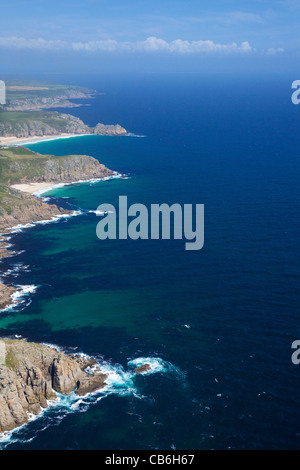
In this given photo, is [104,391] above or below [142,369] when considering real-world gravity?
below

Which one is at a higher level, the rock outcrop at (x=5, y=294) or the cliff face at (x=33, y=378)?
the rock outcrop at (x=5, y=294)

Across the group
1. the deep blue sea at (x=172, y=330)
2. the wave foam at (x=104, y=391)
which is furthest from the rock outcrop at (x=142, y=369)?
the deep blue sea at (x=172, y=330)

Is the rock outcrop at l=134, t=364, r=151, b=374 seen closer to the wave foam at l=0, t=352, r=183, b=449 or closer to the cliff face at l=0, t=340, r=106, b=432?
the wave foam at l=0, t=352, r=183, b=449

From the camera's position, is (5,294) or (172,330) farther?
(5,294)

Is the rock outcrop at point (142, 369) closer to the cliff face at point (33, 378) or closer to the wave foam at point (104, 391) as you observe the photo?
the wave foam at point (104, 391)

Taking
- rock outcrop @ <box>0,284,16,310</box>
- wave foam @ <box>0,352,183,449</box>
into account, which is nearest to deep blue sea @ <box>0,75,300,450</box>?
wave foam @ <box>0,352,183,449</box>

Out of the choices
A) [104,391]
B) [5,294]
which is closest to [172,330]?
[104,391]

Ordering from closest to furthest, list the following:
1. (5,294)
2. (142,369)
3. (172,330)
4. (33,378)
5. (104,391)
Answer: (33,378), (104,391), (142,369), (172,330), (5,294)

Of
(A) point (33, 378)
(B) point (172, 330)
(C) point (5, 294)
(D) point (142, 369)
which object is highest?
(C) point (5, 294)

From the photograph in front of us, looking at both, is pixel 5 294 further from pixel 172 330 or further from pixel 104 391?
pixel 172 330
